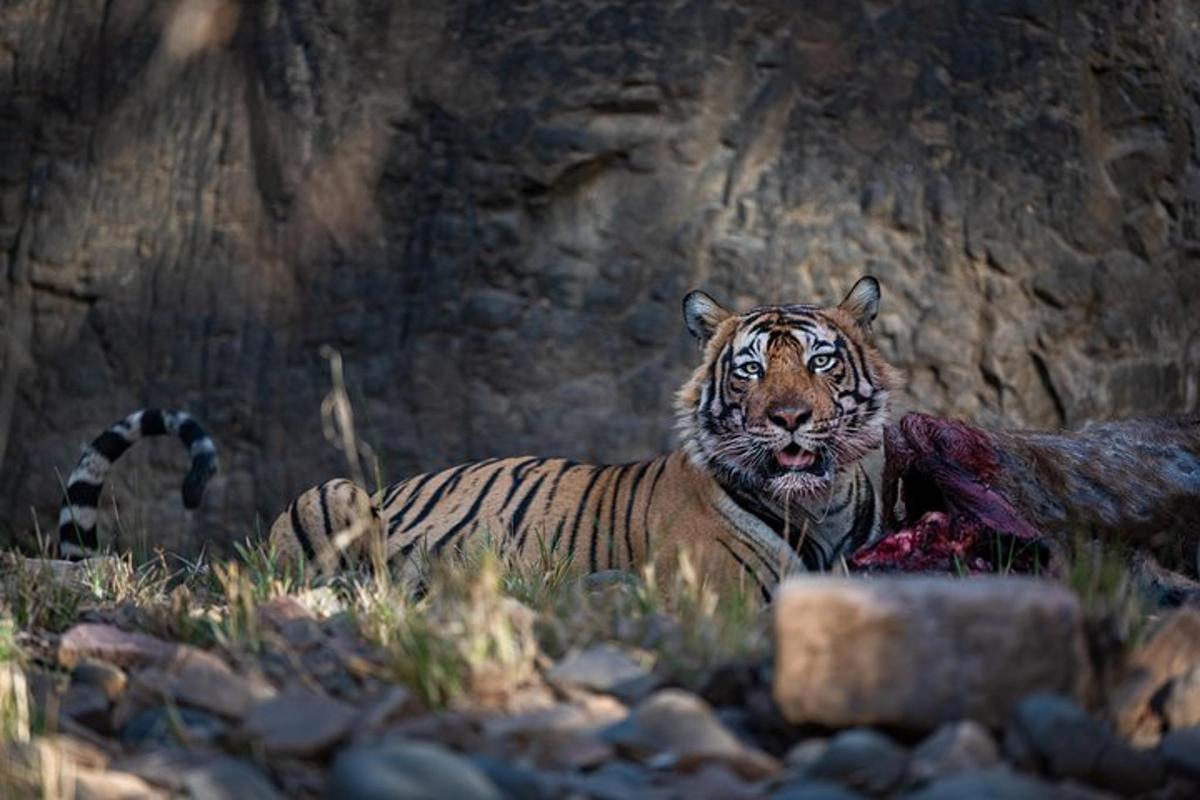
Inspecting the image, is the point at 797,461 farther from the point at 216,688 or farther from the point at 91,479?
the point at 91,479

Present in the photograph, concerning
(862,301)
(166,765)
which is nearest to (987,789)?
(166,765)

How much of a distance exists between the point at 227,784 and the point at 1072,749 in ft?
4.34

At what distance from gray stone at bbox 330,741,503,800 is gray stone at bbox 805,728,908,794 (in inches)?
21.4

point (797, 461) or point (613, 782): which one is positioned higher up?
point (797, 461)

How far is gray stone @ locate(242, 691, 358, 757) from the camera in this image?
10.1 feet

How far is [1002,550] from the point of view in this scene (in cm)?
533

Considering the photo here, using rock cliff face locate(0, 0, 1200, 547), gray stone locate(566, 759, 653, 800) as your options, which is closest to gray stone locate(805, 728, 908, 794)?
gray stone locate(566, 759, 653, 800)

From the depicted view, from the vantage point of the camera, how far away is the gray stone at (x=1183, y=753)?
301 cm

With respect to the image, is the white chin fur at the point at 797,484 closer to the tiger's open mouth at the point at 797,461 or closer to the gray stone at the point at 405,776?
the tiger's open mouth at the point at 797,461

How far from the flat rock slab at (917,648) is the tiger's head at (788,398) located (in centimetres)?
264

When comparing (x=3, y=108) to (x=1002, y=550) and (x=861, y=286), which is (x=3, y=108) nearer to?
(x=861, y=286)

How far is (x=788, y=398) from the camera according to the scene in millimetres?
5695

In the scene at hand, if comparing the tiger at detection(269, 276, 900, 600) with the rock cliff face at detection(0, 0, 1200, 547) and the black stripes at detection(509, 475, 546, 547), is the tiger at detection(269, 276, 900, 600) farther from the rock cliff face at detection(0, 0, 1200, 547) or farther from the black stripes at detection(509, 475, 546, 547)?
the rock cliff face at detection(0, 0, 1200, 547)

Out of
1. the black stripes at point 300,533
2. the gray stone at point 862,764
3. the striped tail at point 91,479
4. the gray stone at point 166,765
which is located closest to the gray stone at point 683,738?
the gray stone at point 862,764
